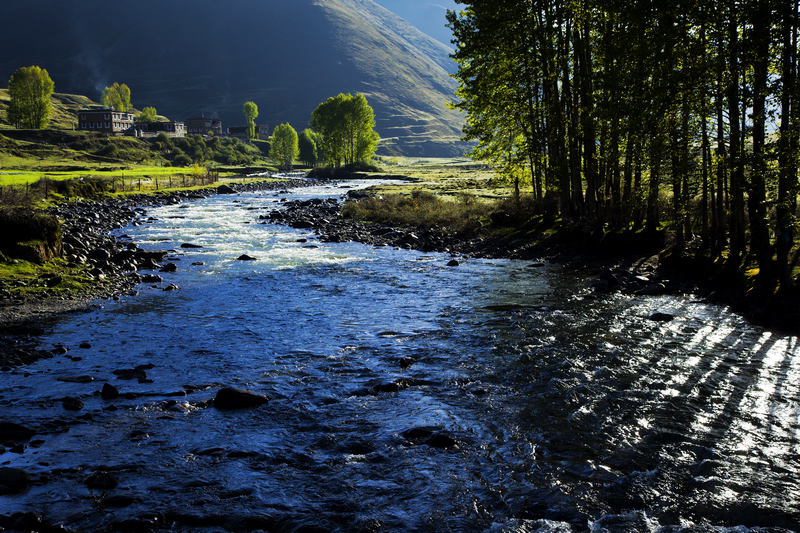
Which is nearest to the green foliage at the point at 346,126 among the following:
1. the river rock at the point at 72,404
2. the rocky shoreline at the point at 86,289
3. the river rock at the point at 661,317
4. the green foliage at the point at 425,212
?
the green foliage at the point at 425,212

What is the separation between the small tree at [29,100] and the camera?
571ft

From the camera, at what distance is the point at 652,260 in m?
26.0

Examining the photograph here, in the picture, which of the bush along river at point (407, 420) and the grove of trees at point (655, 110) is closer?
the bush along river at point (407, 420)

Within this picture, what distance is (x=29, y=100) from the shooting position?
584 feet

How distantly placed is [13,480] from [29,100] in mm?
217070

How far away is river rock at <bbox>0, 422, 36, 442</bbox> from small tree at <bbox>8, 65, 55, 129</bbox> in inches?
8196

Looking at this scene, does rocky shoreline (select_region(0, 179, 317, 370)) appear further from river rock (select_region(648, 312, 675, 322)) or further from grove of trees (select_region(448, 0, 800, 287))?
grove of trees (select_region(448, 0, 800, 287))

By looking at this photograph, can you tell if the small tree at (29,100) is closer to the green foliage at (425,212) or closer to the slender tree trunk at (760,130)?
the green foliage at (425,212)

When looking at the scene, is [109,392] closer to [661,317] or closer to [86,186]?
[661,317]

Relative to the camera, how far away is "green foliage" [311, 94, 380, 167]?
135125mm

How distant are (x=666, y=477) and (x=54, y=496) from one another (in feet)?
33.3

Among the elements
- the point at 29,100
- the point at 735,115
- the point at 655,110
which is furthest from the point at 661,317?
the point at 29,100

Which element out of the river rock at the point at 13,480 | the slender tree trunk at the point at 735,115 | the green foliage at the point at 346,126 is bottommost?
the river rock at the point at 13,480

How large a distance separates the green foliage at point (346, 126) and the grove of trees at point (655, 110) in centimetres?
9905
